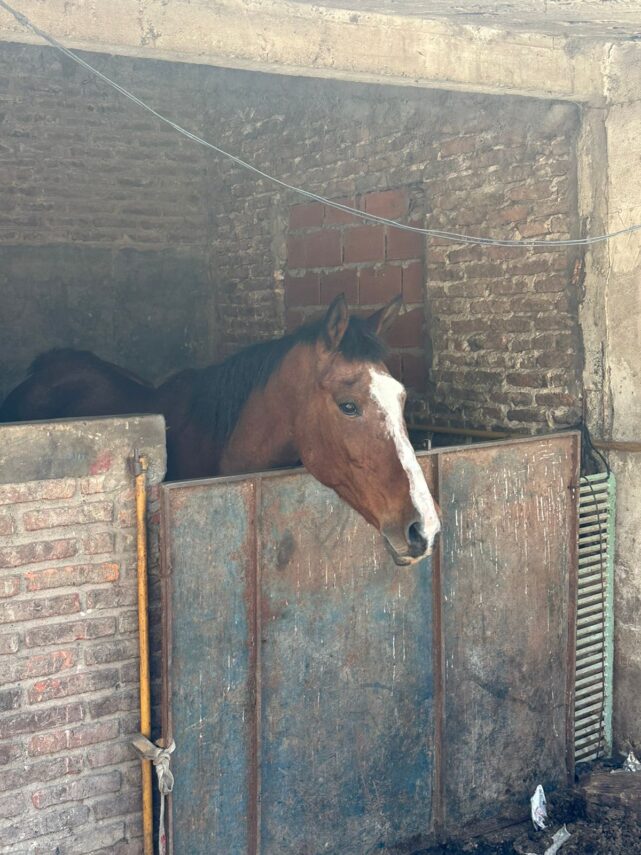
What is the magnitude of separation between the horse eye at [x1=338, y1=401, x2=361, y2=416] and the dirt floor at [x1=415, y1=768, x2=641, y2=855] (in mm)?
1818

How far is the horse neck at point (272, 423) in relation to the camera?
3592mm

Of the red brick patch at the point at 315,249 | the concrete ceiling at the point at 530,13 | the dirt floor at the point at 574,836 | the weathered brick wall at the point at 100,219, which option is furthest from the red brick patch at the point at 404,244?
the dirt floor at the point at 574,836

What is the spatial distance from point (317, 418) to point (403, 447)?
461mm

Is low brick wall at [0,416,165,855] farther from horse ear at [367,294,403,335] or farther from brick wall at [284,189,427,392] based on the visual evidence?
brick wall at [284,189,427,392]

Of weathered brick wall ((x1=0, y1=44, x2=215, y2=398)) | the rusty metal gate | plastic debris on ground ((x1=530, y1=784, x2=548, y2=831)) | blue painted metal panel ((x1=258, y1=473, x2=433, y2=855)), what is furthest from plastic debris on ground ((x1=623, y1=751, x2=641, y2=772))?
weathered brick wall ((x1=0, y1=44, x2=215, y2=398))

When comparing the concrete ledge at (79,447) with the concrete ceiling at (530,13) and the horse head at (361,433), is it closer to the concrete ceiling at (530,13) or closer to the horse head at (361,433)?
the horse head at (361,433)

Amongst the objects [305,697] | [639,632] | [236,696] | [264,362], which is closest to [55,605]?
[236,696]

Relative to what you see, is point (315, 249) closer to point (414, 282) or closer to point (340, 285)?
point (340, 285)

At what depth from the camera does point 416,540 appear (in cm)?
291

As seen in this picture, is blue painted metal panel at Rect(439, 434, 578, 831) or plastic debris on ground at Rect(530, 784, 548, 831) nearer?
blue painted metal panel at Rect(439, 434, 578, 831)

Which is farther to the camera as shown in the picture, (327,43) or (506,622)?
(506,622)

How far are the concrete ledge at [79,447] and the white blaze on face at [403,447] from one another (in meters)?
0.75

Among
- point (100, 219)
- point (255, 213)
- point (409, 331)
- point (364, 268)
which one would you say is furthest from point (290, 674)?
point (100, 219)

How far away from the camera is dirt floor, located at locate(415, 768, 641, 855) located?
12.1 feet
